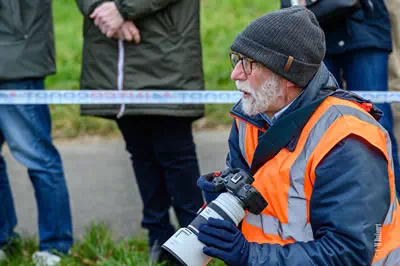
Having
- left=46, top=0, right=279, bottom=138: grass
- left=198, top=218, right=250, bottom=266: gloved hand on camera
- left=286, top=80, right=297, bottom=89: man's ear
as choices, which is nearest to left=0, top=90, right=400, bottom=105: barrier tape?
left=286, top=80, right=297, bottom=89: man's ear

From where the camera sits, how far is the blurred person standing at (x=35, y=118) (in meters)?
3.90

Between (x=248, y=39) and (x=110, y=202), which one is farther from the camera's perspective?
(x=110, y=202)

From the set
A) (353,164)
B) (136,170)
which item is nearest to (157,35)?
(136,170)

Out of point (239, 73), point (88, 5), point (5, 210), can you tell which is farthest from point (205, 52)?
point (239, 73)

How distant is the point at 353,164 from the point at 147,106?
4.93 ft

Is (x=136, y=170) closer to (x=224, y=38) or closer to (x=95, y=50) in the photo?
(x=95, y=50)

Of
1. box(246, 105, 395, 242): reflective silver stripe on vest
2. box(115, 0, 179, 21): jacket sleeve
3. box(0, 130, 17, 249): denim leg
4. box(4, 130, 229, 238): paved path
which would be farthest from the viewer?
box(4, 130, 229, 238): paved path

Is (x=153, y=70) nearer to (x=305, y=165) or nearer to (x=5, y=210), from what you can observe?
(x=5, y=210)

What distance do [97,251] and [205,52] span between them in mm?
3853

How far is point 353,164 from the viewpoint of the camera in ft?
8.12

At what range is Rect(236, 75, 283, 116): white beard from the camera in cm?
270

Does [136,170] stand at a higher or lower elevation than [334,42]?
lower

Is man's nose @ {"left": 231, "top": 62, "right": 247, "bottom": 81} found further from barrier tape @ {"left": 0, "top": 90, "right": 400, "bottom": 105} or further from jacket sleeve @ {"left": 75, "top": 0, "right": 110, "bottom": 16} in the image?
jacket sleeve @ {"left": 75, "top": 0, "right": 110, "bottom": 16}

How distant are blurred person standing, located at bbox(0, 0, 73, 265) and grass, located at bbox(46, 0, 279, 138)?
215 cm
